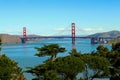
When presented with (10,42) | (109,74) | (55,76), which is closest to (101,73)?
(109,74)

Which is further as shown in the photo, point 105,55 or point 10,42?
point 10,42

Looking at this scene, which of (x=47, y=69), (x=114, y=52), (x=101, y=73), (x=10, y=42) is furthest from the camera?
(x=10, y=42)

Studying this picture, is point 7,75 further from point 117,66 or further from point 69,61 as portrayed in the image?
point 117,66

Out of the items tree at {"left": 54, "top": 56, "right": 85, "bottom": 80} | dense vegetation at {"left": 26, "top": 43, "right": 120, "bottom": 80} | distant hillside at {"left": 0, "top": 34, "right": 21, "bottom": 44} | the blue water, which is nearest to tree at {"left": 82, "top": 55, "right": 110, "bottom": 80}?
dense vegetation at {"left": 26, "top": 43, "right": 120, "bottom": 80}

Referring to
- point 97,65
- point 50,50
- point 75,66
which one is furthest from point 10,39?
point 75,66

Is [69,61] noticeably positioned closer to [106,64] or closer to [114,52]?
[106,64]

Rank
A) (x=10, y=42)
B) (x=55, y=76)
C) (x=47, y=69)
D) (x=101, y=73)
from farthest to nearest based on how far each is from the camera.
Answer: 1. (x=10, y=42)
2. (x=101, y=73)
3. (x=47, y=69)
4. (x=55, y=76)

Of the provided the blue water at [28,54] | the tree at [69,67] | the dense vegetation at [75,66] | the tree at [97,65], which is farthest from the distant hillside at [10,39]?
the tree at [69,67]

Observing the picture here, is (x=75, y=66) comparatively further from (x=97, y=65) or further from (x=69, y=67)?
(x=97, y=65)

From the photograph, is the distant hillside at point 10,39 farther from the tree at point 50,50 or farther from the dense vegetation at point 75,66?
the tree at point 50,50
